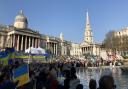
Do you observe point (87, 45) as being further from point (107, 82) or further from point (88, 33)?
point (107, 82)

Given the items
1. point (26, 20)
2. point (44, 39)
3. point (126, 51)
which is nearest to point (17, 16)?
point (26, 20)

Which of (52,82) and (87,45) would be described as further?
(87,45)

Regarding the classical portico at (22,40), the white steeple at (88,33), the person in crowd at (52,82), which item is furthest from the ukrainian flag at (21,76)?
the white steeple at (88,33)

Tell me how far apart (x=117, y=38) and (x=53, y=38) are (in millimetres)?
48411

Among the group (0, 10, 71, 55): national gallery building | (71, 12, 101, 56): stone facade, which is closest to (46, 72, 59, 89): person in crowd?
(0, 10, 71, 55): national gallery building

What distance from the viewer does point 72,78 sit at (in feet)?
28.0

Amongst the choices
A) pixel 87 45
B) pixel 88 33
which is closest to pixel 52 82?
pixel 87 45

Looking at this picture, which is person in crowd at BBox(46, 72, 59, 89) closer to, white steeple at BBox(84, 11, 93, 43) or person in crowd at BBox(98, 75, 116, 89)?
person in crowd at BBox(98, 75, 116, 89)

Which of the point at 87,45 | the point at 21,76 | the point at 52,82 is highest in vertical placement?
the point at 87,45

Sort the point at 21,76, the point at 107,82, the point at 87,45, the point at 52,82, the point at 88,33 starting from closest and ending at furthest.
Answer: the point at 107,82
the point at 52,82
the point at 21,76
the point at 87,45
the point at 88,33

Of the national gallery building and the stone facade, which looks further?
the stone facade

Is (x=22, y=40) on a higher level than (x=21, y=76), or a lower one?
higher

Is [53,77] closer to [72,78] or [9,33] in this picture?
[72,78]

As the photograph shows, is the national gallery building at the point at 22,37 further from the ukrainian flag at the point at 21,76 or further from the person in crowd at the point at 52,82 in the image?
the person in crowd at the point at 52,82
